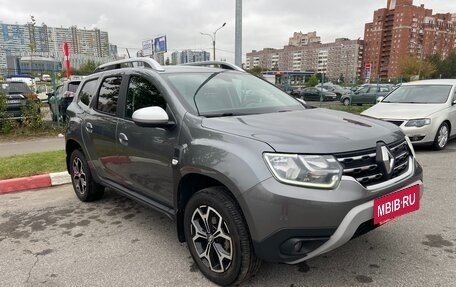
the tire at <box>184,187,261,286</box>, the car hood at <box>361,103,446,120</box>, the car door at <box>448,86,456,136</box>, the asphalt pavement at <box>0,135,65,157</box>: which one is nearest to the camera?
the tire at <box>184,187,261,286</box>

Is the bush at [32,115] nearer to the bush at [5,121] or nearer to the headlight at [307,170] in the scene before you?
the bush at [5,121]

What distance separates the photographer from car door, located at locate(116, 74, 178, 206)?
10.5 ft

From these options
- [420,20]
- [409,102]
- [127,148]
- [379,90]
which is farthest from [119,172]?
[420,20]

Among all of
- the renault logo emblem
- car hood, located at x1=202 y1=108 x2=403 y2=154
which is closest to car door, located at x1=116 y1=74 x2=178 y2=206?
car hood, located at x1=202 y1=108 x2=403 y2=154

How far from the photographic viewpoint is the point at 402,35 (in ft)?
259

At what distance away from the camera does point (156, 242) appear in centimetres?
365

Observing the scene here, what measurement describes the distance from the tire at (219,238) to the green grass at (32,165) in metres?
4.11

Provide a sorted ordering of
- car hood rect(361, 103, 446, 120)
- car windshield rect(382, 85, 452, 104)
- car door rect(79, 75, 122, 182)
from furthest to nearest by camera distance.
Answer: car windshield rect(382, 85, 452, 104)
car hood rect(361, 103, 446, 120)
car door rect(79, 75, 122, 182)

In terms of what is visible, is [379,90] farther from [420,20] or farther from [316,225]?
[420,20]

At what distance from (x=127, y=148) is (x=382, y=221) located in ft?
7.71

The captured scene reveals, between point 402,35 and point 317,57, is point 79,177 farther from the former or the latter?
point 317,57

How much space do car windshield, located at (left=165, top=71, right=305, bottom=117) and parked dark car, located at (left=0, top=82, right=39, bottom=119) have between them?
28.5 ft

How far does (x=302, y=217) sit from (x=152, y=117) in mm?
1422

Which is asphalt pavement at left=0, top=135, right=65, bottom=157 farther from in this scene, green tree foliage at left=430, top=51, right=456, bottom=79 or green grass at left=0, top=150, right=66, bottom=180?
green tree foliage at left=430, top=51, right=456, bottom=79
